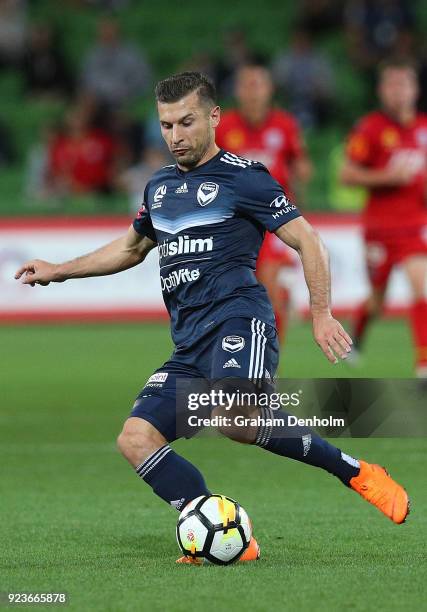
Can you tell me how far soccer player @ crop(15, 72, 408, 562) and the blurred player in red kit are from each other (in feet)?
18.3

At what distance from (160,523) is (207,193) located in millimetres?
1598

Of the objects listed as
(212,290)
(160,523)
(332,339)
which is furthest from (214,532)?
(160,523)

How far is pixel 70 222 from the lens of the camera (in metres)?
16.9

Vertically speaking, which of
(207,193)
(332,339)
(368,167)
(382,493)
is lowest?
(382,493)

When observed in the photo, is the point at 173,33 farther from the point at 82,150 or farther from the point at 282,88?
the point at 82,150

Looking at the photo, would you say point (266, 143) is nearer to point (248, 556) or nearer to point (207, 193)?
point (207, 193)

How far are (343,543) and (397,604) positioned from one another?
3.91ft

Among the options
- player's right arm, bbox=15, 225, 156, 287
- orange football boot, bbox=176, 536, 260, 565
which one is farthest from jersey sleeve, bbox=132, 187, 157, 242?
orange football boot, bbox=176, 536, 260, 565

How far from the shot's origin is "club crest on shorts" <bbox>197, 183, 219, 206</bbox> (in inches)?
221

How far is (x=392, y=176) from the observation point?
1120 centimetres

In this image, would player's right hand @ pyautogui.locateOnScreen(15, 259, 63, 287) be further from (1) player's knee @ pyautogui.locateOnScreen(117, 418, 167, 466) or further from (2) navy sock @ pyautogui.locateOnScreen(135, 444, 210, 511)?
(2) navy sock @ pyautogui.locateOnScreen(135, 444, 210, 511)

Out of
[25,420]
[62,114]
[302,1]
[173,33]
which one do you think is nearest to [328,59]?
[302,1]

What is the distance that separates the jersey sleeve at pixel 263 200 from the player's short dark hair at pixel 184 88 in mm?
343

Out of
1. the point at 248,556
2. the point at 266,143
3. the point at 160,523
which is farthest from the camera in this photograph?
the point at 266,143
